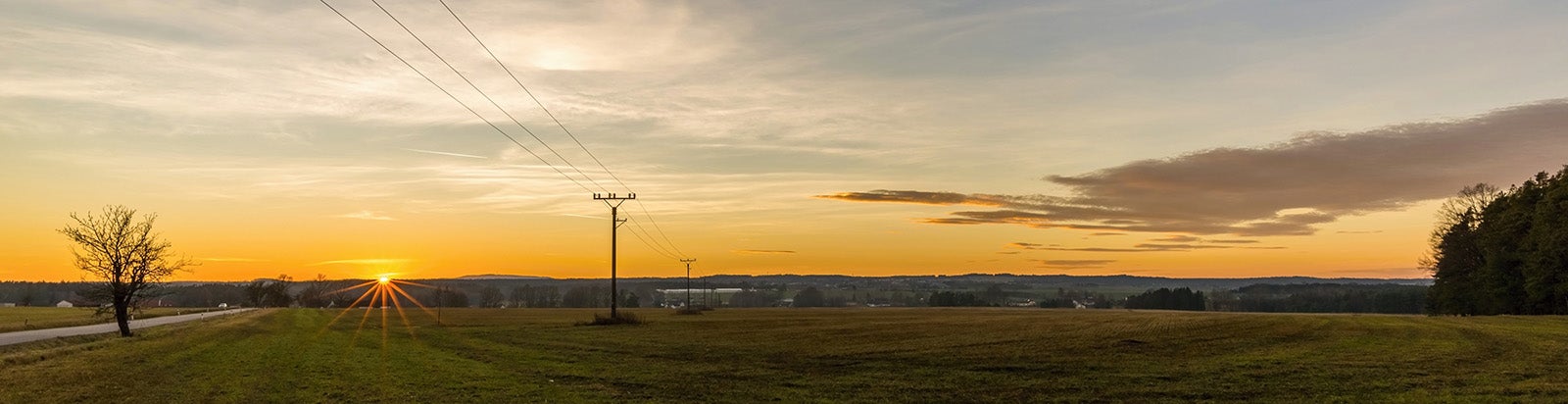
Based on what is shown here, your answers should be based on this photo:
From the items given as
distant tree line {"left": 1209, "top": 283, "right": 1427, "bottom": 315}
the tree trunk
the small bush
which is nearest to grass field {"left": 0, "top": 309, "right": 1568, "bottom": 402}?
the tree trunk

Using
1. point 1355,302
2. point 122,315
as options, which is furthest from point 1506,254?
point 122,315

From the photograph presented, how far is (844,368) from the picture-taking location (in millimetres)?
39594

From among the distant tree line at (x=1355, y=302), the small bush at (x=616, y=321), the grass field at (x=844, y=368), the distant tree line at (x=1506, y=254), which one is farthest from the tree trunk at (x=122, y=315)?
the distant tree line at (x=1355, y=302)

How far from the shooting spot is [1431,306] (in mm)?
108875

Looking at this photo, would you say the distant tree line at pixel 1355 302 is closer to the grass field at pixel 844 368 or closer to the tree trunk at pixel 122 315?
the grass field at pixel 844 368

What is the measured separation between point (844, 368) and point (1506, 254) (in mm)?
91518

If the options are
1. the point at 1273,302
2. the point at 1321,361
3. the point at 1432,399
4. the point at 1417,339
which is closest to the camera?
the point at 1432,399

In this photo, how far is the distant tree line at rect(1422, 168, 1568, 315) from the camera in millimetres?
84562

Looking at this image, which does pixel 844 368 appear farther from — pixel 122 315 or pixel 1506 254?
pixel 1506 254

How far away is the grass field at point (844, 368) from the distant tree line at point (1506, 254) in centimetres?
3241

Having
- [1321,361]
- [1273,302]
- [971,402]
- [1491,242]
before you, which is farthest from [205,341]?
[1273,302]

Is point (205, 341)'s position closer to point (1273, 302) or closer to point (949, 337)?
point (949, 337)

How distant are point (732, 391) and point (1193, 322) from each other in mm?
52554

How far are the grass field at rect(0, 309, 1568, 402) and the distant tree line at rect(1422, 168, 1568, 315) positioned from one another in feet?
106
